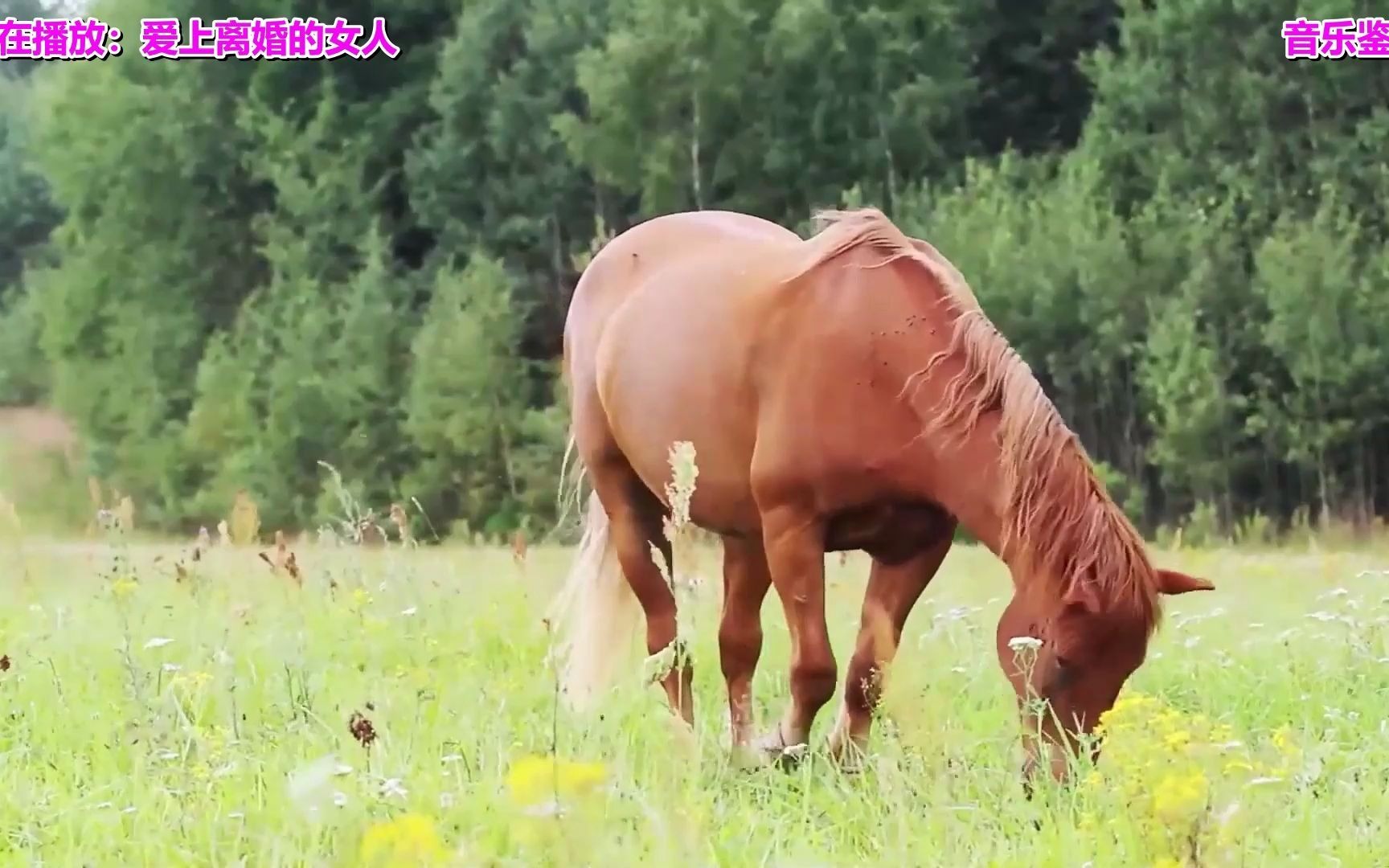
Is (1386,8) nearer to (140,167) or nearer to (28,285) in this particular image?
(140,167)

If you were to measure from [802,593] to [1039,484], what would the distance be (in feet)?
2.39

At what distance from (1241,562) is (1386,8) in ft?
26.2

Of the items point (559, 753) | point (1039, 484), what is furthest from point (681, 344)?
point (559, 753)

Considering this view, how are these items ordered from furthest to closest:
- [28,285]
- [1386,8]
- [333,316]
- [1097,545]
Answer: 1. [28,285]
2. [333,316]
3. [1386,8]
4. [1097,545]

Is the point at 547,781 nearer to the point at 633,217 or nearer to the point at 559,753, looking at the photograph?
the point at 559,753

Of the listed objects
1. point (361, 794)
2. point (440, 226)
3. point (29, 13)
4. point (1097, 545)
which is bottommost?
point (361, 794)

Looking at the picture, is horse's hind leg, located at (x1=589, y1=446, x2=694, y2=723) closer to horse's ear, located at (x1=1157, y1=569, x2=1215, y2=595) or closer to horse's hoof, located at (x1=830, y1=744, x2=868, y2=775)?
horse's hoof, located at (x1=830, y1=744, x2=868, y2=775)

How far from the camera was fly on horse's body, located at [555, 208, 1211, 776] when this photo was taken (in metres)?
3.13

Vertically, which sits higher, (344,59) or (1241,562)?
(344,59)

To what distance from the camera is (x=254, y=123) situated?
19.4 meters

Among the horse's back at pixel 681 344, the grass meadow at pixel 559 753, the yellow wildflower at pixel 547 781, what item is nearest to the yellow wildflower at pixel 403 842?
the grass meadow at pixel 559 753

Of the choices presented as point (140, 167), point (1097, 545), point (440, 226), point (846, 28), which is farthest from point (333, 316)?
point (1097, 545)

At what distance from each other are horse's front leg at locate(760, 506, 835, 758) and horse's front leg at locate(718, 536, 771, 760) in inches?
7.2

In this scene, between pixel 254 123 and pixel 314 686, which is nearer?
pixel 314 686
